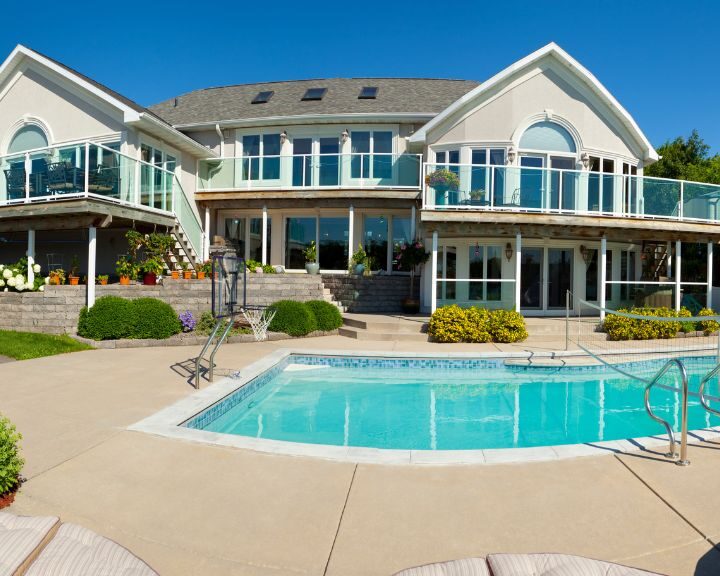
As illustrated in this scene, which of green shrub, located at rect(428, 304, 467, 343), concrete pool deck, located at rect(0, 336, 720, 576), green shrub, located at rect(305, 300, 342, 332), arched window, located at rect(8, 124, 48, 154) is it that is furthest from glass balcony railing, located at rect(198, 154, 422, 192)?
concrete pool deck, located at rect(0, 336, 720, 576)

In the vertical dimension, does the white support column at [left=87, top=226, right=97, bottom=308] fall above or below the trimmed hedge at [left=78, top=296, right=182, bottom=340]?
above

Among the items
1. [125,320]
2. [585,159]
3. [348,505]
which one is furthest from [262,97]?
[348,505]

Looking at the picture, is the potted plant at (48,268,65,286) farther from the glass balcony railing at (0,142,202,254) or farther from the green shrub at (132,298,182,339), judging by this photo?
the green shrub at (132,298,182,339)

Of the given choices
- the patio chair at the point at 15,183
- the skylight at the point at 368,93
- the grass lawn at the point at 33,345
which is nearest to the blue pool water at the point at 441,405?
the grass lawn at the point at 33,345

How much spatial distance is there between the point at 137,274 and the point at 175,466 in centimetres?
1106

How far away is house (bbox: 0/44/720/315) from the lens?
46.2 feet

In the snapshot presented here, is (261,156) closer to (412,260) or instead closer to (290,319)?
(412,260)

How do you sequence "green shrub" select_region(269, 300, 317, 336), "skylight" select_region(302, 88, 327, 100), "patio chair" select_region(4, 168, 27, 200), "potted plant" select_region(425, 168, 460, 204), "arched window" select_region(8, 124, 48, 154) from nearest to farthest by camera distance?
"green shrub" select_region(269, 300, 317, 336)
"potted plant" select_region(425, 168, 460, 204)
"patio chair" select_region(4, 168, 27, 200)
"arched window" select_region(8, 124, 48, 154)
"skylight" select_region(302, 88, 327, 100)

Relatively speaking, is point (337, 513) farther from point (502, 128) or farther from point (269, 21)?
point (269, 21)

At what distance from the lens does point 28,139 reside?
17234mm

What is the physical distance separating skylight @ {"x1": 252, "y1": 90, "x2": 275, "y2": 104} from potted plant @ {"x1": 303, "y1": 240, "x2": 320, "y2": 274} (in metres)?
7.48

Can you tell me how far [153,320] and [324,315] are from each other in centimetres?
480

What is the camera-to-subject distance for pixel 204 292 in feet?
45.5

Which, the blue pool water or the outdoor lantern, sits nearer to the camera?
the blue pool water
